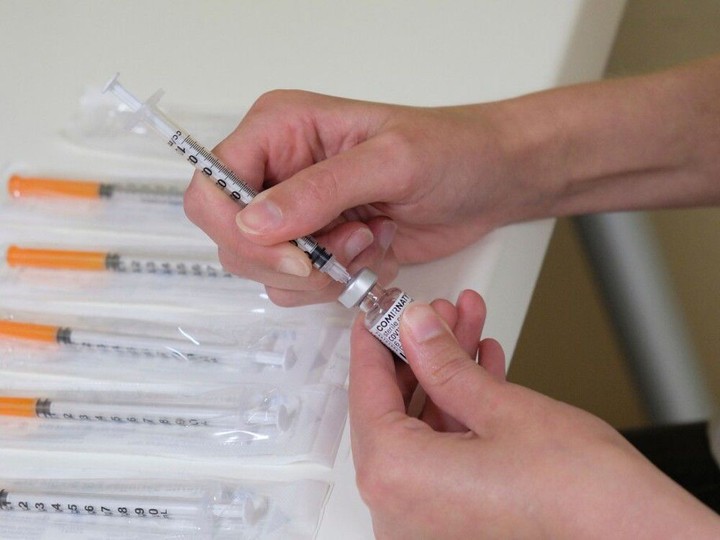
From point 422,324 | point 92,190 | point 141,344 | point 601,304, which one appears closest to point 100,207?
point 92,190

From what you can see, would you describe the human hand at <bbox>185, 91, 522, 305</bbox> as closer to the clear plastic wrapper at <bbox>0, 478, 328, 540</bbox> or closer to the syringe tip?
the syringe tip

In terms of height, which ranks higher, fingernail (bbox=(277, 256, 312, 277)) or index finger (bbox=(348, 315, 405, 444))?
fingernail (bbox=(277, 256, 312, 277))

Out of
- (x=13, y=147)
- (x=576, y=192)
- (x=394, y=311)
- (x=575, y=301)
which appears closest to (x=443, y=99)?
(x=576, y=192)

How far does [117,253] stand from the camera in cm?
79

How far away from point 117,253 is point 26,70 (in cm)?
31

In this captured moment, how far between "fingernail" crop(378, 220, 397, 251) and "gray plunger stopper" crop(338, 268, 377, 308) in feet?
0.30

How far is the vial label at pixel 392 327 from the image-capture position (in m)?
0.62

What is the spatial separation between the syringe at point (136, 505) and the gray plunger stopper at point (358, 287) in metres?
0.16

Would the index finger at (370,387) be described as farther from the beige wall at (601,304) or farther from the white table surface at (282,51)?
the beige wall at (601,304)

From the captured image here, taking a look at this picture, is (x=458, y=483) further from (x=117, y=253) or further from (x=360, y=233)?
(x=117, y=253)

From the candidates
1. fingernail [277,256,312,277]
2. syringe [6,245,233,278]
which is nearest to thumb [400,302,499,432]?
fingernail [277,256,312,277]

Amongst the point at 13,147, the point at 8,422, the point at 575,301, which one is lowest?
the point at 575,301

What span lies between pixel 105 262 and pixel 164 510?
0.26 metres

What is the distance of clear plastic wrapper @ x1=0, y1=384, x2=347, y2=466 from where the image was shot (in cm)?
65
